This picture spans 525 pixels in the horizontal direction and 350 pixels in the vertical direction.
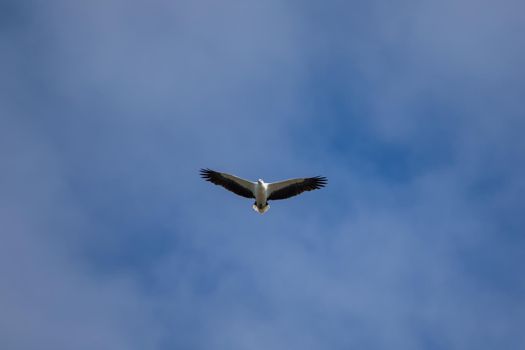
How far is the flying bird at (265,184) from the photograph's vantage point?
3603 centimetres

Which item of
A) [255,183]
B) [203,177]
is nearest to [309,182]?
[255,183]

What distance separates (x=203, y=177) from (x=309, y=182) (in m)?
5.52

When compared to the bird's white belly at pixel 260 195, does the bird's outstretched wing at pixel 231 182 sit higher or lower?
higher

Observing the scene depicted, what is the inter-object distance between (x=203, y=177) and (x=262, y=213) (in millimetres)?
3603

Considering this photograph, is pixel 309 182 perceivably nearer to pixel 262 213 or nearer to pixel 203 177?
pixel 262 213

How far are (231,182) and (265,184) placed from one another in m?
1.98

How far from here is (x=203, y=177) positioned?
36438 millimetres

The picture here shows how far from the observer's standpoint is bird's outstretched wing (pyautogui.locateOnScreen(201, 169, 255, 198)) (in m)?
36.3

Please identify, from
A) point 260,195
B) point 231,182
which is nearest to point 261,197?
point 260,195

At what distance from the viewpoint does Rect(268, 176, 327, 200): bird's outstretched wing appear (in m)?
36.2

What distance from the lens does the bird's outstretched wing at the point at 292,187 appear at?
36250 mm

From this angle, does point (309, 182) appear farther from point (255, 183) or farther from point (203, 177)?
point (203, 177)

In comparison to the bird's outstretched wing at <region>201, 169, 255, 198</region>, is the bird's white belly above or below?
Answer: below

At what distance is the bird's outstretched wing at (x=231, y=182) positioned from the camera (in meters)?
36.3
